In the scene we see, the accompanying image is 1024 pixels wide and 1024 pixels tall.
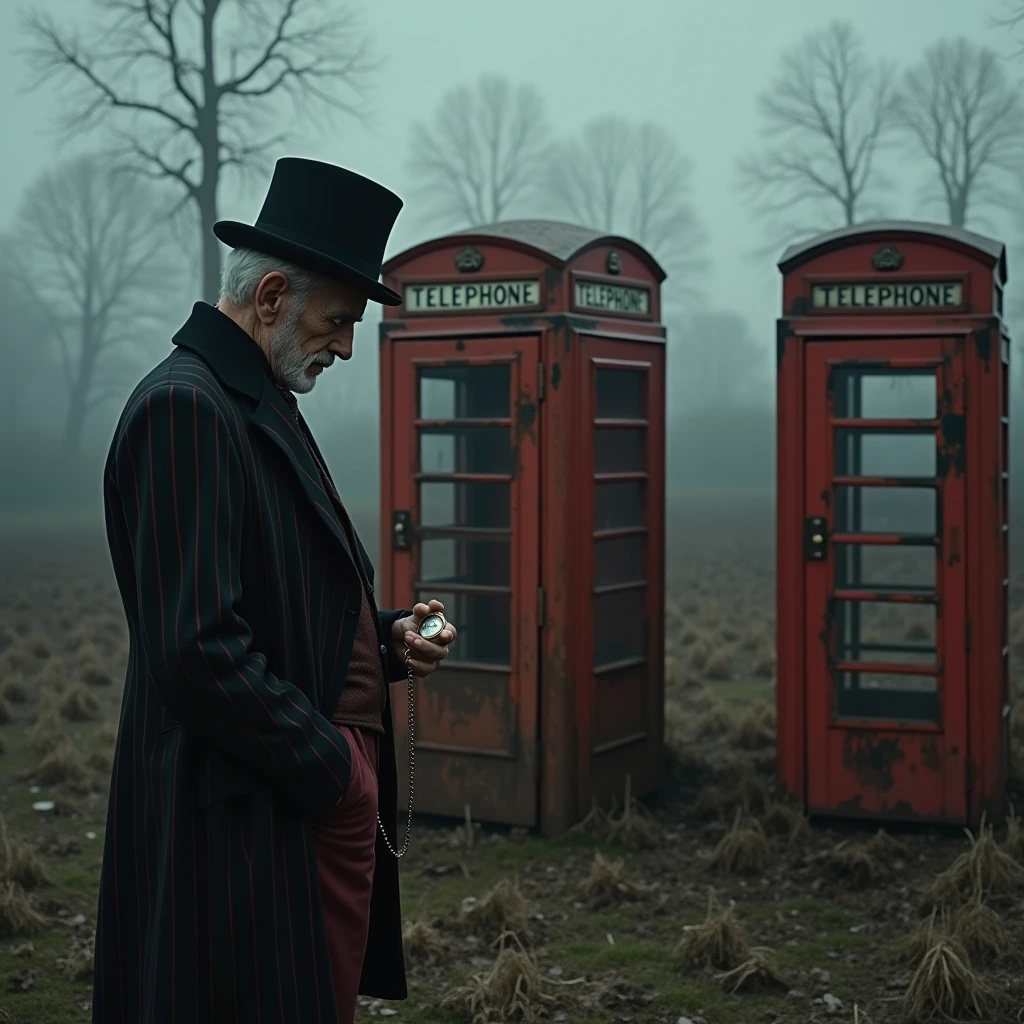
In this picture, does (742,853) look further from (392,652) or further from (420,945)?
(392,652)

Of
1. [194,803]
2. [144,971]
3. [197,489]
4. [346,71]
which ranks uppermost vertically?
[346,71]

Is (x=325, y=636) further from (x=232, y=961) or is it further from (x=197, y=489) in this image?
(x=232, y=961)

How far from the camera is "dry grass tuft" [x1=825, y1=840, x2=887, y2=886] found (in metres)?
5.46

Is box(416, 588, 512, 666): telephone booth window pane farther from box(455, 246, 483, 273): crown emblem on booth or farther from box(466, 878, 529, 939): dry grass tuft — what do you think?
box(466, 878, 529, 939): dry grass tuft

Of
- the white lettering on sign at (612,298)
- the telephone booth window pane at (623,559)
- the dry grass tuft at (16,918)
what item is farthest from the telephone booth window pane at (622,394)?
the dry grass tuft at (16,918)

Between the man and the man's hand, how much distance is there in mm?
88

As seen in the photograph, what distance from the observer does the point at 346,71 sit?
16891 millimetres

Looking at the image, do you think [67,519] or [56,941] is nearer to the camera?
[56,941]

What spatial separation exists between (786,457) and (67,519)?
1013 inches

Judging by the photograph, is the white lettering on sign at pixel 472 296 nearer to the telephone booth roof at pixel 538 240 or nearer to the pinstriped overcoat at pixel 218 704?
the telephone booth roof at pixel 538 240

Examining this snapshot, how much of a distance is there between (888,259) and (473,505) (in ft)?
7.13

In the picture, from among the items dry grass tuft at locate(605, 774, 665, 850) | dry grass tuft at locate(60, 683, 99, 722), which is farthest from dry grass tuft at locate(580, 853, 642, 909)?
dry grass tuft at locate(60, 683, 99, 722)

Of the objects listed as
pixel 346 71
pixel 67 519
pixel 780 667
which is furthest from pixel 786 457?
pixel 67 519

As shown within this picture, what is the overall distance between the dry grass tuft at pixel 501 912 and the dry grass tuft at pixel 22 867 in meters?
1.75
